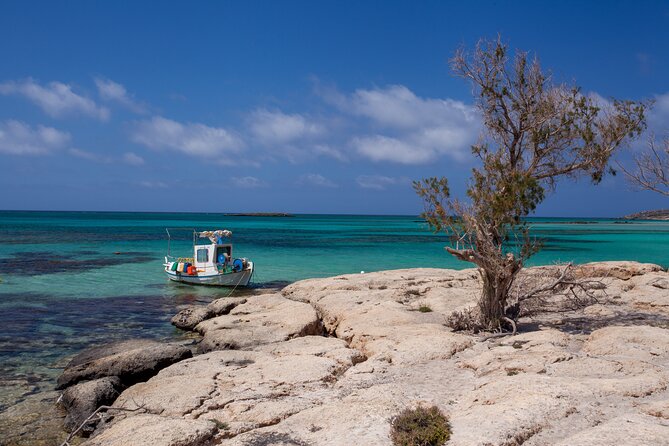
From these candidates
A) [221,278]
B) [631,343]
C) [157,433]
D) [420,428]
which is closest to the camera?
[420,428]

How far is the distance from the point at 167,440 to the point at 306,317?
318 inches

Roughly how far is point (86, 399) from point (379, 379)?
5.40 m

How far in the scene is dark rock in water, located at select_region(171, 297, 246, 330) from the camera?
56.6 feet

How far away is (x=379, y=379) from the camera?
938 cm

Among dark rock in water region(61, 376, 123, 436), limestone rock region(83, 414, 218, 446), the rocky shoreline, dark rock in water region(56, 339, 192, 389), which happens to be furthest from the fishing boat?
limestone rock region(83, 414, 218, 446)

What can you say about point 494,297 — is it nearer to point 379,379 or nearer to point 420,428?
point 379,379

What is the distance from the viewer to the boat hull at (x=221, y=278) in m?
27.2

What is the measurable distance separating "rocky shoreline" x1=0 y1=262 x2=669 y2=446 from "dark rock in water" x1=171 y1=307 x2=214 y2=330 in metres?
1.22

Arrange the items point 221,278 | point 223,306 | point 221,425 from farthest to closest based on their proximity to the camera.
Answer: point 221,278 < point 223,306 < point 221,425

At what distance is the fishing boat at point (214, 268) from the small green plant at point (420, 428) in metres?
21.0

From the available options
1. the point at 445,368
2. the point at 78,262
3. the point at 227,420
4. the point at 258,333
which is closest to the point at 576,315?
the point at 445,368

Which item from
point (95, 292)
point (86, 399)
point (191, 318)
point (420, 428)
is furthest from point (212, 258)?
point (420, 428)

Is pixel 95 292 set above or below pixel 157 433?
below

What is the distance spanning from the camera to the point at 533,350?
9.86m
